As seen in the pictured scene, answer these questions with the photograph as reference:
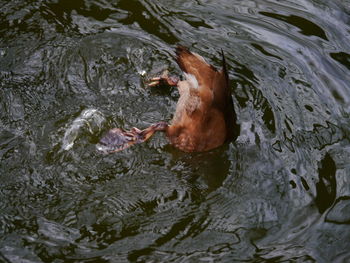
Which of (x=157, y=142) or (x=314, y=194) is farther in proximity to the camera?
(x=157, y=142)

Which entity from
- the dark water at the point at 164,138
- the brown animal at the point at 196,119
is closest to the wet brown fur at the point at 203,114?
the brown animal at the point at 196,119

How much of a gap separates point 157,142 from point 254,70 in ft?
3.71

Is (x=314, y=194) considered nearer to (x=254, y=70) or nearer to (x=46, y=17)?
(x=254, y=70)

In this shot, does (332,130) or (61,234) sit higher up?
(332,130)

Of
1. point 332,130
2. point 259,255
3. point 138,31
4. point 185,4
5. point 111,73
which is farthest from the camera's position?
point 185,4

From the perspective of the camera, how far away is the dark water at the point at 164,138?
3.54 m

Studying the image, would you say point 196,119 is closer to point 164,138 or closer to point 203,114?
point 203,114

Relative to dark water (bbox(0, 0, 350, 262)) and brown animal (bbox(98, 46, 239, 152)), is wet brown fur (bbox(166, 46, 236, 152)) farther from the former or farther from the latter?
dark water (bbox(0, 0, 350, 262))

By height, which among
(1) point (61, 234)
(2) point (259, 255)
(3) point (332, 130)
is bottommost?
(1) point (61, 234)

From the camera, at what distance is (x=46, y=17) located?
523 cm

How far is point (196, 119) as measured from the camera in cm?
407

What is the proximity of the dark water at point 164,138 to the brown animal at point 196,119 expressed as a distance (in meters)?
0.09

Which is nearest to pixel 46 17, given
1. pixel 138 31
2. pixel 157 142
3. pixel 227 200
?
pixel 138 31

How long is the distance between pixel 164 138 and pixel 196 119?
1.11ft
